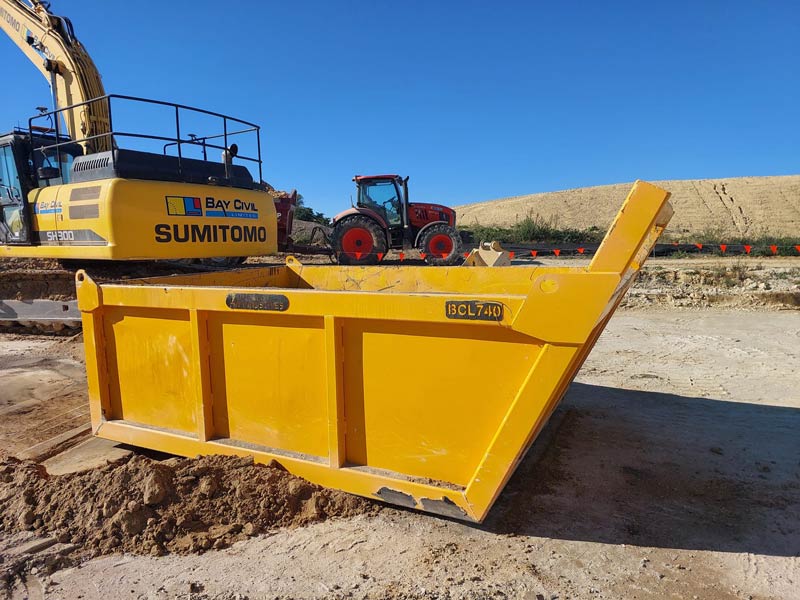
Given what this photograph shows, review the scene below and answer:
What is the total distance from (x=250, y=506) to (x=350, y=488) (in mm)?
530

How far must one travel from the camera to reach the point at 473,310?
246cm

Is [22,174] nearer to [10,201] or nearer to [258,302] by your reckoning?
[10,201]

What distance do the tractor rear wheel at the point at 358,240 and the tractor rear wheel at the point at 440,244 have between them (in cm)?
116

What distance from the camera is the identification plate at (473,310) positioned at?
7.96ft

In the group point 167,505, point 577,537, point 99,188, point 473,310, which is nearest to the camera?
point 473,310

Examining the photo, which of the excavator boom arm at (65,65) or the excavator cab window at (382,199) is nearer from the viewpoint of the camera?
the excavator boom arm at (65,65)

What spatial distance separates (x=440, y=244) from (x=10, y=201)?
950 cm

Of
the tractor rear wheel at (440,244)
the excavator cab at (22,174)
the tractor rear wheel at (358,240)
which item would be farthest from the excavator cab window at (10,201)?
the tractor rear wheel at (440,244)

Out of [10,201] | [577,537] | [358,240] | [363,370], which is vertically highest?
[10,201]

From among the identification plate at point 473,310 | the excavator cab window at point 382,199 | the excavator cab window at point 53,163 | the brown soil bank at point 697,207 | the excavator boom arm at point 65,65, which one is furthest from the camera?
the brown soil bank at point 697,207

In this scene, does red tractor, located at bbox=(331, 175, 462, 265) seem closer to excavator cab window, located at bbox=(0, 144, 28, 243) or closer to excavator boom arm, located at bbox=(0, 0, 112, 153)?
excavator boom arm, located at bbox=(0, 0, 112, 153)

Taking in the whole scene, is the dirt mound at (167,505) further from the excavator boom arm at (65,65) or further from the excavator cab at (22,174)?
the excavator boom arm at (65,65)

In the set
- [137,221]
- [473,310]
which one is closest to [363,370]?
[473,310]

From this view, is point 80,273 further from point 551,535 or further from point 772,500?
point 772,500
